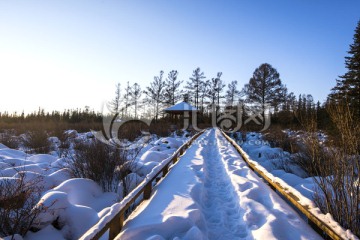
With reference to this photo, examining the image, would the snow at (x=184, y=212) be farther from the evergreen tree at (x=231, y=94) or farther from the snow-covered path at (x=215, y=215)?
the evergreen tree at (x=231, y=94)

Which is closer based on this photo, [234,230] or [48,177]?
[234,230]

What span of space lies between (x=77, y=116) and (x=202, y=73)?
975 inches

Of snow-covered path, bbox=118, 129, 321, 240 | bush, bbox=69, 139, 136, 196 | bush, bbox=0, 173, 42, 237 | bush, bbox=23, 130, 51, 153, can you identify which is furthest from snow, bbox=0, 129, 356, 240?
bush, bbox=23, 130, 51, 153

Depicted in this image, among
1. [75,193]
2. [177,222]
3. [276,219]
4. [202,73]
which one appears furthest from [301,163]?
[202,73]

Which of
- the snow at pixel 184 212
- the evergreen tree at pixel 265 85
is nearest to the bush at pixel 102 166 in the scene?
the snow at pixel 184 212

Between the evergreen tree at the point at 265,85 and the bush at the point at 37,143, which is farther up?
the evergreen tree at the point at 265,85

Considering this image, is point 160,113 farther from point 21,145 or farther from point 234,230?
point 234,230

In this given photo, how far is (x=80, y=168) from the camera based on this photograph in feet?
18.4

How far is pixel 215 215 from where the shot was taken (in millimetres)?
3785

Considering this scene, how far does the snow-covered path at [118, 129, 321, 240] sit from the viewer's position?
9.58 feet

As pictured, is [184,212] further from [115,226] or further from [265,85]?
[265,85]

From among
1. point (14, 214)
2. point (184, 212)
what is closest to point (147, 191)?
point (184, 212)

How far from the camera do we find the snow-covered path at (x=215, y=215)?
2.92 m

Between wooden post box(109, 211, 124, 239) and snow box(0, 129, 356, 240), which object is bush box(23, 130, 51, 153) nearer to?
snow box(0, 129, 356, 240)
